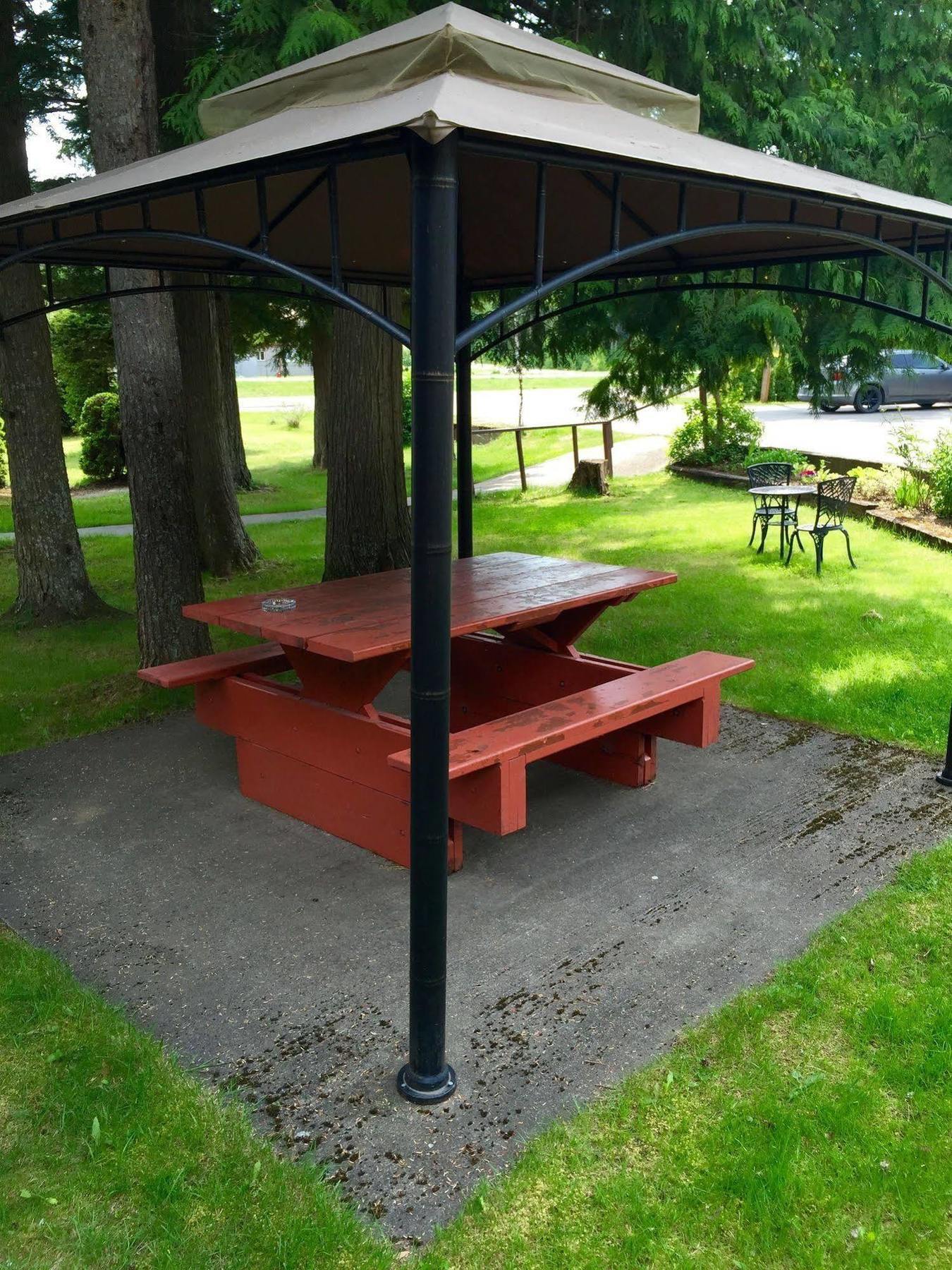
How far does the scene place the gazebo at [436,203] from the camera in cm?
266

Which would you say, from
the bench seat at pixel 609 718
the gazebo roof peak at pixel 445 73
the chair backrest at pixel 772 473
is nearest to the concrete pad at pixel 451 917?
the bench seat at pixel 609 718

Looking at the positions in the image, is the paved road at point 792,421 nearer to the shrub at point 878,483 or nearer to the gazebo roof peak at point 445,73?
the shrub at point 878,483

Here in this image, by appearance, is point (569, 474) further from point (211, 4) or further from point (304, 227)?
point (304, 227)

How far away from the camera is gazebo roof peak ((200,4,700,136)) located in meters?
3.66

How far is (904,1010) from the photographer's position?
3.45 metres

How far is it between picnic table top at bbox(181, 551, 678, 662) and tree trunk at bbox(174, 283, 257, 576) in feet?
15.4

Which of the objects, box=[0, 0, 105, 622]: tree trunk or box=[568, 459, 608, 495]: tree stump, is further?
box=[568, 459, 608, 495]: tree stump

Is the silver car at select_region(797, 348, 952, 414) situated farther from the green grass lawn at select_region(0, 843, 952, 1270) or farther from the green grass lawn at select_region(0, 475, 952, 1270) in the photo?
the green grass lawn at select_region(0, 843, 952, 1270)

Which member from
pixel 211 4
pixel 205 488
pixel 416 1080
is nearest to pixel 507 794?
pixel 416 1080

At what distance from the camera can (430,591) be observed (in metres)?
2.76

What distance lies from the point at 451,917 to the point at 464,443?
404 cm

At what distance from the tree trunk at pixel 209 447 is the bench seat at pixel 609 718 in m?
6.27

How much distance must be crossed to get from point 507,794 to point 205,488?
753 centimetres

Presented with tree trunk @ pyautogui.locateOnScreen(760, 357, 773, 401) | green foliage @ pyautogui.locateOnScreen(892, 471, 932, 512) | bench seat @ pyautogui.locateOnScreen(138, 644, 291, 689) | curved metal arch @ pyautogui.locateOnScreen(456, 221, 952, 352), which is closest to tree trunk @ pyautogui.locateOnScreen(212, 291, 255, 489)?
bench seat @ pyautogui.locateOnScreen(138, 644, 291, 689)
